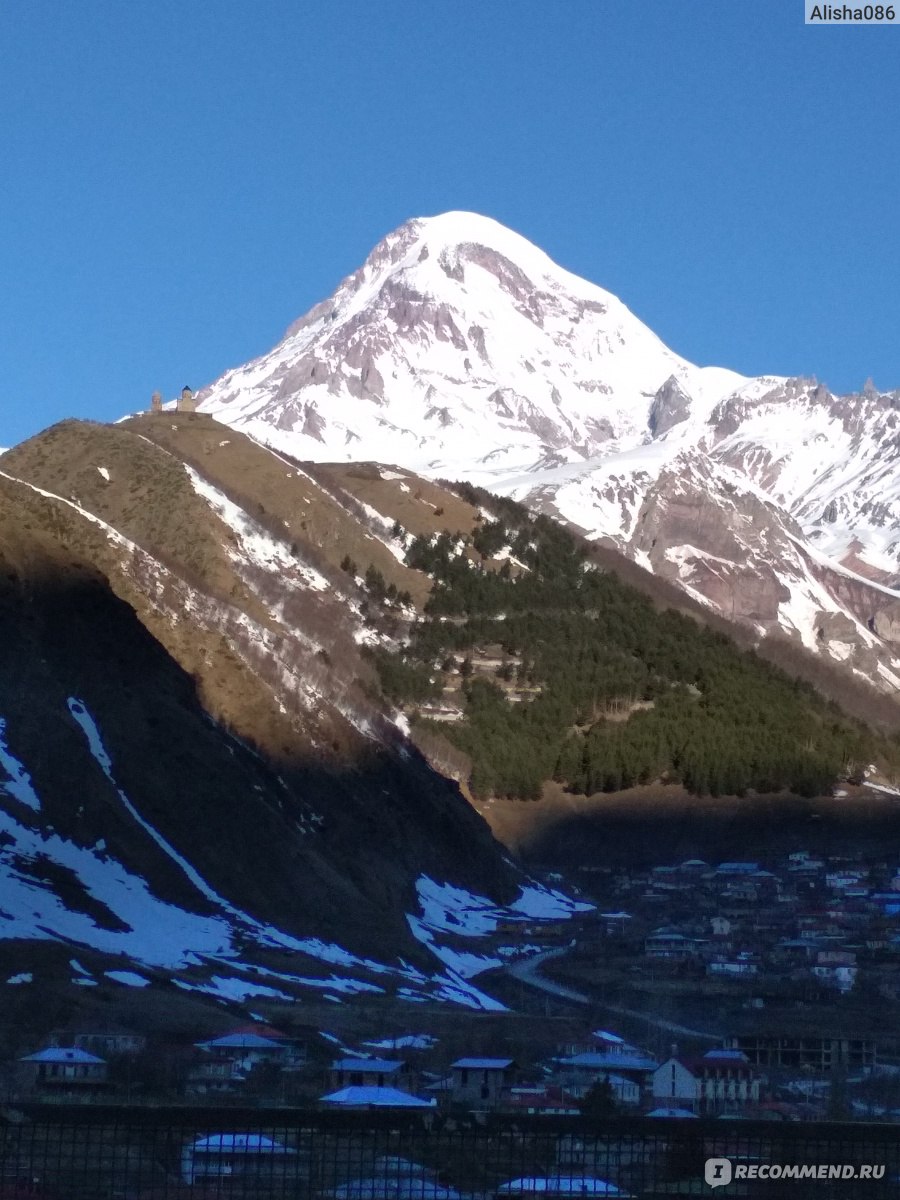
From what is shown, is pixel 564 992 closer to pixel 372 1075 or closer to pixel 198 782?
pixel 198 782

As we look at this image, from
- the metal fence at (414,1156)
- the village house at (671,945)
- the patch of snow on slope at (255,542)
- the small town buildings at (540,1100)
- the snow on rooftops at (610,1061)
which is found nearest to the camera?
the metal fence at (414,1156)

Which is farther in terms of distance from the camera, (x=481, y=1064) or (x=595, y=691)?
(x=595, y=691)

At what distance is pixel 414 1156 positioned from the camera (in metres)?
43.8

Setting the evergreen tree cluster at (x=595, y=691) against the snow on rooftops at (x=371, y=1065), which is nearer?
the snow on rooftops at (x=371, y=1065)

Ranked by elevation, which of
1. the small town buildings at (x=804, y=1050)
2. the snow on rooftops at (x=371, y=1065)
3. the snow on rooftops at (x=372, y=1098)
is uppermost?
the small town buildings at (x=804, y=1050)

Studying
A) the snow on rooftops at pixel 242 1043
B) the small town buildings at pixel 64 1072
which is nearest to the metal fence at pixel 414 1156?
the small town buildings at pixel 64 1072

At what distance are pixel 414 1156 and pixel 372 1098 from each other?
8.05 meters

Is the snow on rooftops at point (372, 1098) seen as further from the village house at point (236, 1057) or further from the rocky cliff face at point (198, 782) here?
the rocky cliff face at point (198, 782)

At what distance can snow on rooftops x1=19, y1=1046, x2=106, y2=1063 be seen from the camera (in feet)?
177

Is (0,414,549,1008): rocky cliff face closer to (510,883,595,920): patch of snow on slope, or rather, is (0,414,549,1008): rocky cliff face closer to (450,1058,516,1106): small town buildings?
Result: (510,883,595,920): patch of snow on slope

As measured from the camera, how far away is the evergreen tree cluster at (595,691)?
155250mm

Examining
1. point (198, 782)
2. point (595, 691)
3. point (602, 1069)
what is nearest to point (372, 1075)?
point (602, 1069)

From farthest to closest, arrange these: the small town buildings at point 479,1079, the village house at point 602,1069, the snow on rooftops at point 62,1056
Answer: the village house at point 602,1069 < the small town buildings at point 479,1079 < the snow on rooftops at point 62,1056

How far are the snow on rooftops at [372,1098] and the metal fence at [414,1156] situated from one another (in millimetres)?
4916
